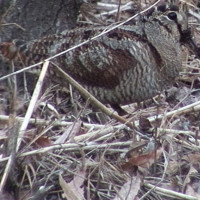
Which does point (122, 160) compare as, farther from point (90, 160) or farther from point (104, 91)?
point (104, 91)

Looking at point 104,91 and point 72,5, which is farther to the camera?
point 72,5

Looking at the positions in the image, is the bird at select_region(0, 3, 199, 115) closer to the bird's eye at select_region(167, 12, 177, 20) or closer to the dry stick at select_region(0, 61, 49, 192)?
the bird's eye at select_region(167, 12, 177, 20)

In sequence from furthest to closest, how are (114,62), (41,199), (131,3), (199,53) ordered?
(131,3) < (199,53) < (114,62) < (41,199)

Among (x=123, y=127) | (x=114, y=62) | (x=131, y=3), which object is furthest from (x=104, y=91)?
(x=131, y=3)

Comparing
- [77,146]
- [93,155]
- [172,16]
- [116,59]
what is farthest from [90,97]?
[172,16]

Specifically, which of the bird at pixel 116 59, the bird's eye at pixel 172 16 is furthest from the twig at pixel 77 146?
the bird's eye at pixel 172 16

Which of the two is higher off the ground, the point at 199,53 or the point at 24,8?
the point at 24,8

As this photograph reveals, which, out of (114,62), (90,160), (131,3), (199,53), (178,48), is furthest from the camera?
(131,3)
